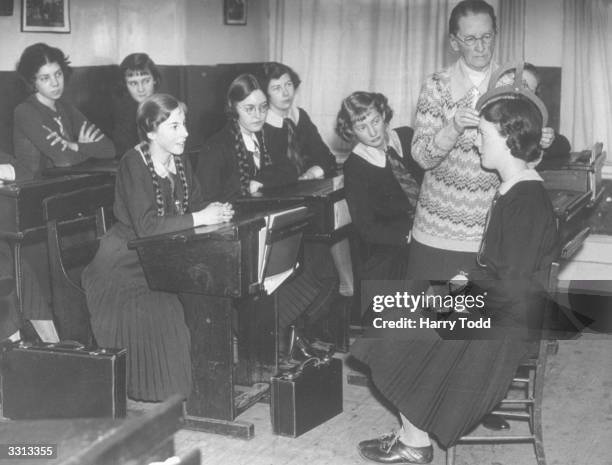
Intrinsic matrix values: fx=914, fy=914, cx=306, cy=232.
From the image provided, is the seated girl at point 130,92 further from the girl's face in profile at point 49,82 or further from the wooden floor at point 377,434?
the wooden floor at point 377,434

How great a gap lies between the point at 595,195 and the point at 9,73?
10.8 feet

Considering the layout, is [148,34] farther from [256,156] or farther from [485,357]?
[485,357]

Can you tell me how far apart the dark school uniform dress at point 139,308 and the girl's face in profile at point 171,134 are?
107 millimetres

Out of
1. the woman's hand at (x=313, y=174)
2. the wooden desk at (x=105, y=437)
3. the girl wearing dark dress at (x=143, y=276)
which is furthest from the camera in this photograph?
the woman's hand at (x=313, y=174)

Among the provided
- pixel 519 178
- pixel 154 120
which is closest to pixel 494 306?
pixel 519 178

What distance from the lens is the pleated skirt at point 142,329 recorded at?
3807 mm

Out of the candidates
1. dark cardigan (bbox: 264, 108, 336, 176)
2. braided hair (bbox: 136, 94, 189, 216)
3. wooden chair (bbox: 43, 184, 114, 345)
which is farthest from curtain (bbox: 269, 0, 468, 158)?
braided hair (bbox: 136, 94, 189, 216)

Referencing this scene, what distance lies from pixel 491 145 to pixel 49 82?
8.66ft

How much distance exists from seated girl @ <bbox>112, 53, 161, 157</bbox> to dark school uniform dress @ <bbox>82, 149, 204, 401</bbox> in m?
1.52

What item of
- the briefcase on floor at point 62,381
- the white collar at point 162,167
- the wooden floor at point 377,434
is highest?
the white collar at point 162,167

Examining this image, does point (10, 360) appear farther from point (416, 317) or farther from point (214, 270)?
point (416, 317)

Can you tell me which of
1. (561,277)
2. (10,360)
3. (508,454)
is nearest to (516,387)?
(508,454)

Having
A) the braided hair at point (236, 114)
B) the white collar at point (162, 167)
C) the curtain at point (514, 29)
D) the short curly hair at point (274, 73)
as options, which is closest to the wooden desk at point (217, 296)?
the white collar at point (162, 167)

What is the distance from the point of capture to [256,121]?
15.0ft
